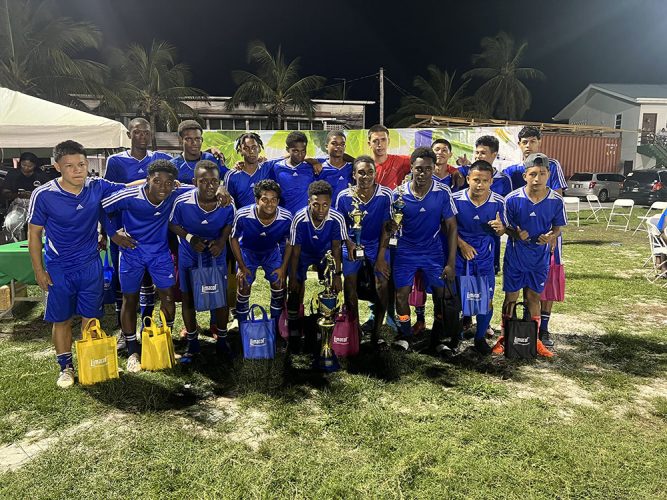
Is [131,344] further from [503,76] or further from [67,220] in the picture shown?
[503,76]

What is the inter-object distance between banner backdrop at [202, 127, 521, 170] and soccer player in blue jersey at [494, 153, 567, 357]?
8.78 metres

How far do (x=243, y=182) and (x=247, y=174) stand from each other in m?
0.11

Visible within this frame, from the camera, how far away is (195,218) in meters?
4.65

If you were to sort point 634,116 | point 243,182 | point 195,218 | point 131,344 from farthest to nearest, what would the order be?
point 634,116 < point 243,182 < point 131,344 < point 195,218

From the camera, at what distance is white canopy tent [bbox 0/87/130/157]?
7965mm

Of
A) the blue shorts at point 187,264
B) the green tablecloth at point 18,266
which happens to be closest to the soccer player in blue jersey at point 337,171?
the blue shorts at point 187,264

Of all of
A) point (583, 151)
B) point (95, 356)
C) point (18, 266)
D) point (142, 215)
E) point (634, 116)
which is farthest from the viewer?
point (634, 116)

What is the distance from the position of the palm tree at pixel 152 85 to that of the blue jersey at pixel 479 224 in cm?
3013

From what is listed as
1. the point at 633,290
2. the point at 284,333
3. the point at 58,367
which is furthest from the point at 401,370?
the point at 633,290

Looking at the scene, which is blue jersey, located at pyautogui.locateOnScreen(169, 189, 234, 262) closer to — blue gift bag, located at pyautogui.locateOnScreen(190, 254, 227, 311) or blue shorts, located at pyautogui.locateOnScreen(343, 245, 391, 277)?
blue gift bag, located at pyautogui.locateOnScreen(190, 254, 227, 311)

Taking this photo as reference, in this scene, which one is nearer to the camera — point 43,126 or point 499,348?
point 499,348

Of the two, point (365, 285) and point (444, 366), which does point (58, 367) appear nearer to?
point (365, 285)

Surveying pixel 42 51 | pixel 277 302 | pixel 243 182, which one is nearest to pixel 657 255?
pixel 277 302

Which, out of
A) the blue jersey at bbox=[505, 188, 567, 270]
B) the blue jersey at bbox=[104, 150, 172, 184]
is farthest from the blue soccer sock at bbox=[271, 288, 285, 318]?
the blue jersey at bbox=[505, 188, 567, 270]
